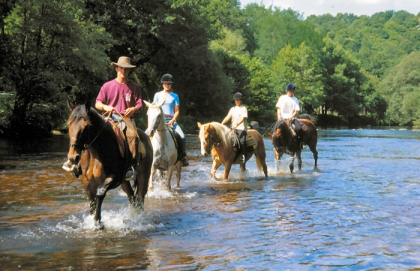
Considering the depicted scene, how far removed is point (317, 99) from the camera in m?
→ 103

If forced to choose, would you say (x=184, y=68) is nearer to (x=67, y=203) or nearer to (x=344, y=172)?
(x=344, y=172)

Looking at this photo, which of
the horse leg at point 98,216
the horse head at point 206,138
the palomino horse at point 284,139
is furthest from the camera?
the palomino horse at point 284,139

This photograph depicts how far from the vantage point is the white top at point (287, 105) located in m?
19.9

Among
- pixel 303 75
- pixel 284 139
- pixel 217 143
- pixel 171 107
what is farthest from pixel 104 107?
pixel 303 75

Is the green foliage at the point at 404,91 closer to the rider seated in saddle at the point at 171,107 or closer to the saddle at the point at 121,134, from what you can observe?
the rider seated in saddle at the point at 171,107

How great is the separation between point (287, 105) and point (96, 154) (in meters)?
11.6

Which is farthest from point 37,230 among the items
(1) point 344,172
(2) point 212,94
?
(2) point 212,94

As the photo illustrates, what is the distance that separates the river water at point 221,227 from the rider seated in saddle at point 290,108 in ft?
9.16

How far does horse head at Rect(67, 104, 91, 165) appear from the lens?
8.55 meters

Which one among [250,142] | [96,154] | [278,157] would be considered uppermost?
[96,154]

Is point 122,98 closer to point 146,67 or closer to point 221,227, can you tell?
point 221,227

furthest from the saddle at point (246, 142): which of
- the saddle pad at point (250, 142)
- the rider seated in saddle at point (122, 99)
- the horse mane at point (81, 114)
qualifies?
the horse mane at point (81, 114)

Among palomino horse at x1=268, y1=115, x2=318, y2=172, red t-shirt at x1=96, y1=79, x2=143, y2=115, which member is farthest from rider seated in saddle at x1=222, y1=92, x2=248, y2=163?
red t-shirt at x1=96, y1=79, x2=143, y2=115

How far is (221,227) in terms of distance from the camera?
410 inches
